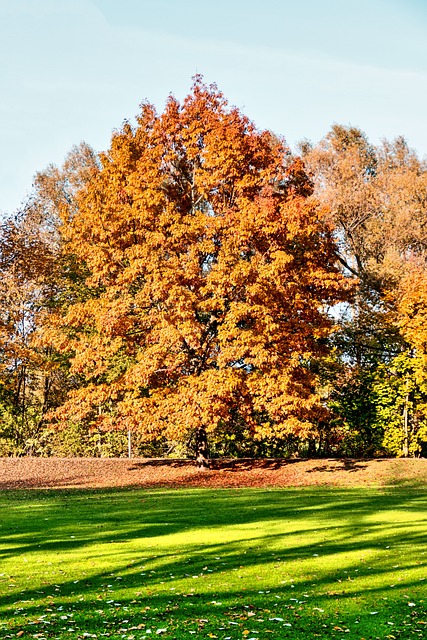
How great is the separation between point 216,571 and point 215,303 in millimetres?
14769

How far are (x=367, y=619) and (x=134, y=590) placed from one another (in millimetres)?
2933

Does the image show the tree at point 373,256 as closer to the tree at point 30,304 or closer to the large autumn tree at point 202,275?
the large autumn tree at point 202,275

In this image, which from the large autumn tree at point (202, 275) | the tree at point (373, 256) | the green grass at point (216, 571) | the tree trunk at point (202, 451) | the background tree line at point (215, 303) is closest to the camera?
the green grass at point (216, 571)

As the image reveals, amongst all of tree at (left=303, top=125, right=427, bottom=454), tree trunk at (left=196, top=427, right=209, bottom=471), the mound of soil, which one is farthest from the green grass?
tree at (left=303, top=125, right=427, bottom=454)

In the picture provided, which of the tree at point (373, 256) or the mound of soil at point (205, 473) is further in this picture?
the tree at point (373, 256)

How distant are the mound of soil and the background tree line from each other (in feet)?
5.00

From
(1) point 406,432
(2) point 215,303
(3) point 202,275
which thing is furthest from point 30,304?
(1) point 406,432

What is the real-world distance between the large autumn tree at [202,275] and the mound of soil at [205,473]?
5.17 feet

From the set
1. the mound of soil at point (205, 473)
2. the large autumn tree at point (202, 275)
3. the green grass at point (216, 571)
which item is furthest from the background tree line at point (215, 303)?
the green grass at point (216, 571)

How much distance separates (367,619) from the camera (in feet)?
23.7

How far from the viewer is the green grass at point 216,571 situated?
7.01m

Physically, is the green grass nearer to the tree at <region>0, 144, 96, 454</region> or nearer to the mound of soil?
the mound of soil

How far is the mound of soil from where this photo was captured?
78.4 feet

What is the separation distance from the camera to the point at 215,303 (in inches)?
936
